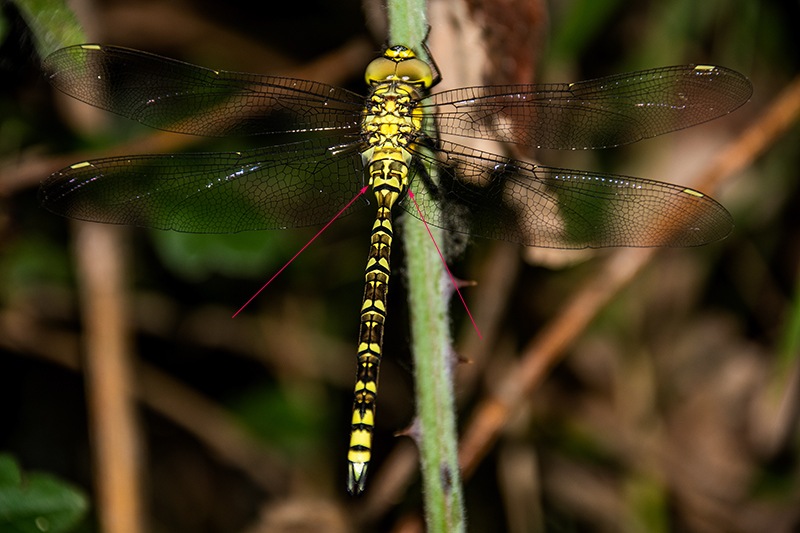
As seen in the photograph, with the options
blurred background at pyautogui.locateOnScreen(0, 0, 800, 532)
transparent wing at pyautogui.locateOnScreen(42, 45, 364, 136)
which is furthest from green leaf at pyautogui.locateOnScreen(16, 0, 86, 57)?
blurred background at pyautogui.locateOnScreen(0, 0, 800, 532)

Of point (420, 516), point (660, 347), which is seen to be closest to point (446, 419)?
point (420, 516)

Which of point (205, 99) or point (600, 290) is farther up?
point (205, 99)

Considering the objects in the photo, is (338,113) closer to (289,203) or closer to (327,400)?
(289,203)

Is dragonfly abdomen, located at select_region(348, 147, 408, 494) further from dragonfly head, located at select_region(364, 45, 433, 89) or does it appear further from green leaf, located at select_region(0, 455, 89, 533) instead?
green leaf, located at select_region(0, 455, 89, 533)

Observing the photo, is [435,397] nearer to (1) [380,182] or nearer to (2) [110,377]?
(1) [380,182]

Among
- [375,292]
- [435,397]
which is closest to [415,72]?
[375,292]

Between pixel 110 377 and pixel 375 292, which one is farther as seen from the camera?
pixel 110 377
